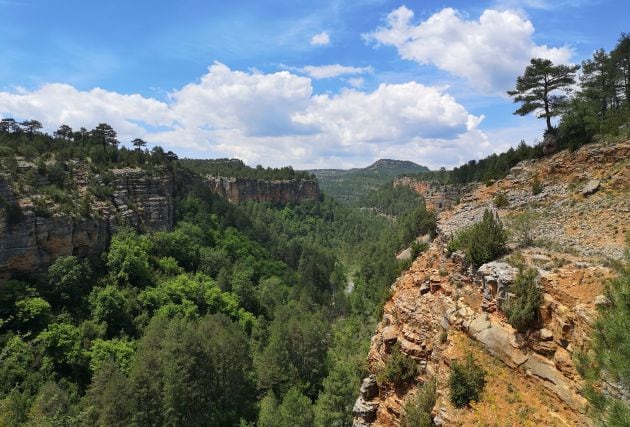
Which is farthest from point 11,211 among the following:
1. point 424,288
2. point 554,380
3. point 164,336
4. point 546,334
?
point 554,380

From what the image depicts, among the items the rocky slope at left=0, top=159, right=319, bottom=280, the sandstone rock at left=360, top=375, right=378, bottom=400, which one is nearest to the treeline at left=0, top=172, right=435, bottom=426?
the rocky slope at left=0, top=159, right=319, bottom=280

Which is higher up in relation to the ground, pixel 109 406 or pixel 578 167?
pixel 578 167

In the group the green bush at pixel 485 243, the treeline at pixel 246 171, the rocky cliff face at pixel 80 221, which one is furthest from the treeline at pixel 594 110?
the treeline at pixel 246 171

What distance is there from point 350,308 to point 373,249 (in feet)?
90.3

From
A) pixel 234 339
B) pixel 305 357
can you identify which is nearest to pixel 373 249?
pixel 305 357

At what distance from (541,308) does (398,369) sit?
281 inches

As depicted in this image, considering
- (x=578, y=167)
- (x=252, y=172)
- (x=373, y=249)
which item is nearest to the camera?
(x=578, y=167)

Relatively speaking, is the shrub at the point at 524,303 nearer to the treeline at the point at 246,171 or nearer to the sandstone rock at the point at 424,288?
the sandstone rock at the point at 424,288

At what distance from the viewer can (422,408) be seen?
596 inches

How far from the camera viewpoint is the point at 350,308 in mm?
76750

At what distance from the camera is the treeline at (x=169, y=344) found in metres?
31.1

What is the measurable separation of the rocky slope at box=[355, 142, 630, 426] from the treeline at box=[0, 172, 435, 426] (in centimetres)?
499

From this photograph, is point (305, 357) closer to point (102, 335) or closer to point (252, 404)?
point (252, 404)

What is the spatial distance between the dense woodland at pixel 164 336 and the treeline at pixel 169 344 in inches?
5.3
